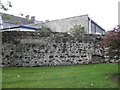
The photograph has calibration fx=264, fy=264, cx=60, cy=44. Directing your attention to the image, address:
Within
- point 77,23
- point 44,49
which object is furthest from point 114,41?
point 77,23

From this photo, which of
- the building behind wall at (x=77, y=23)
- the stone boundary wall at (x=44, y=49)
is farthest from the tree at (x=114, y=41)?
the building behind wall at (x=77, y=23)

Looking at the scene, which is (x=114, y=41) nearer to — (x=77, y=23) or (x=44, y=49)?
(x=44, y=49)

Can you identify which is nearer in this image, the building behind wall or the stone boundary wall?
the stone boundary wall

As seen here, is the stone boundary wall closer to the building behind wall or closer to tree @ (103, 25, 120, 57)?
tree @ (103, 25, 120, 57)

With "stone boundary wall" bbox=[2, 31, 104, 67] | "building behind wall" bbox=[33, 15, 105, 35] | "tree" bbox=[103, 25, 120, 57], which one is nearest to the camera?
"tree" bbox=[103, 25, 120, 57]

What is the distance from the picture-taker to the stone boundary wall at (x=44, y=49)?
16219 mm

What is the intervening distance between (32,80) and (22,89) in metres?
1.74

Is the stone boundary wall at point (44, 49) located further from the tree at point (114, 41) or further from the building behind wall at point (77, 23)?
the building behind wall at point (77, 23)

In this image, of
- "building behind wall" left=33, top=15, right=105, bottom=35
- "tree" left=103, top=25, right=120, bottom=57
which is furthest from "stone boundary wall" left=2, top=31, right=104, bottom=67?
"building behind wall" left=33, top=15, right=105, bottom=35

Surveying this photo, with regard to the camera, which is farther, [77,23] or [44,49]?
[77,23]

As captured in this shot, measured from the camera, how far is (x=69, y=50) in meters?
17.4

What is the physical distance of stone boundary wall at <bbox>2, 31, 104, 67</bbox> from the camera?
53.2 ft

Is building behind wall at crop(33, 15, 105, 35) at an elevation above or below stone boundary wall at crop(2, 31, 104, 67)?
above

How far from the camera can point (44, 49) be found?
1680 centimetres
